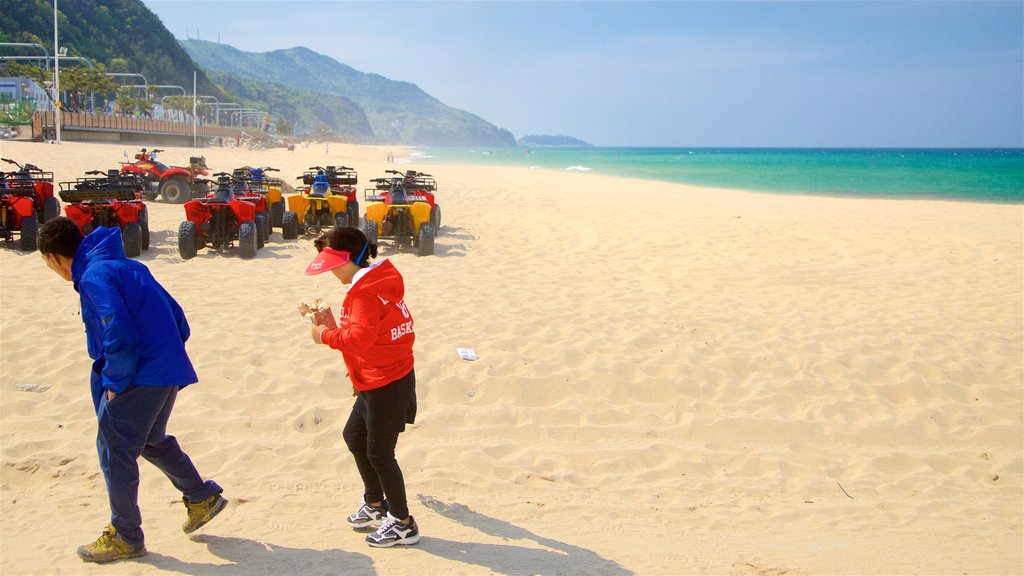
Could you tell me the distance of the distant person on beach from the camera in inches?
126

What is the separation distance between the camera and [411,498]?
159 inches

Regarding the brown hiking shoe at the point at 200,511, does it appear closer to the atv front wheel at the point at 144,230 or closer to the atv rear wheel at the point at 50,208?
the atv front wheel at the point at 144,230

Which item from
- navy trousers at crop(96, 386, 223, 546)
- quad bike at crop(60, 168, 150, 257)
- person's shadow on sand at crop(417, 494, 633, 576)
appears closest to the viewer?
navy trousers at crop(96, 386, 223, 546)

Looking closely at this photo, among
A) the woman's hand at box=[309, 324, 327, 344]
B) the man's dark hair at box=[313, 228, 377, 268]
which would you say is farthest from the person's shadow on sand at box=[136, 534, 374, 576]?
the man's dark hair at box=[313, 228, 377, 268]

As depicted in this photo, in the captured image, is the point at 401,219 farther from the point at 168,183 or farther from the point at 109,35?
the point at 109,35

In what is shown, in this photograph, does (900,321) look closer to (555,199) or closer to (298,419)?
(298,419)

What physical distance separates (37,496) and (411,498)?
1913mm

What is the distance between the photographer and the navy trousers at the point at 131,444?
3.07m

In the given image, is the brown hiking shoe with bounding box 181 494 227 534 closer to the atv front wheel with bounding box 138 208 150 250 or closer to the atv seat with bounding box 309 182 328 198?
the atv front wheel with bounding box 138 208 150 250

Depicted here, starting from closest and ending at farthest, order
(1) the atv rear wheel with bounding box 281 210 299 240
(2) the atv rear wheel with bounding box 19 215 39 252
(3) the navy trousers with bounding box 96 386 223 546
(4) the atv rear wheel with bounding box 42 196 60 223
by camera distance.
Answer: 1. (3) the navy trousers with bounding box 96 386 223 546
2. (2) the atv rear wheel with bounding box 19 215 39 252
3. (4) the atv rear wheel with bounding box 42 196 60 223
4. (1) the atv rear wheel with bounding box 281 210 299 240

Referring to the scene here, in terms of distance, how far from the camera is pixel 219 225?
34.7 feet

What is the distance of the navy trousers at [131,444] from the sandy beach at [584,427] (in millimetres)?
247

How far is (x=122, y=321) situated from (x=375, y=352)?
1.00 m

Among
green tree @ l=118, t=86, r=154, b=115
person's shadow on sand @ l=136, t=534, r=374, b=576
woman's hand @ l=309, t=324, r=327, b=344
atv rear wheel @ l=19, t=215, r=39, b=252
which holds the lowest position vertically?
person's shadow on sand @ l=136, t=534, r=374, b=576
